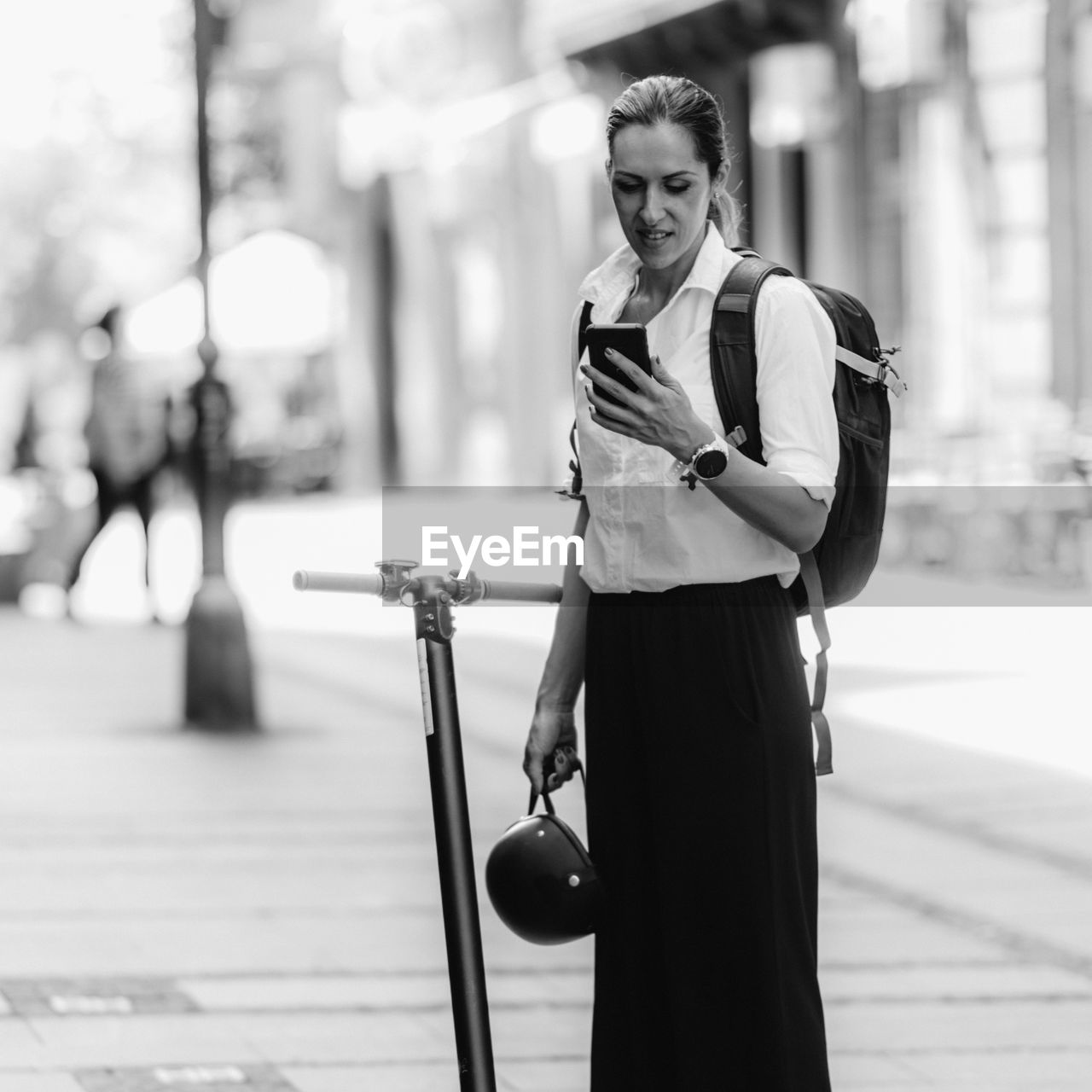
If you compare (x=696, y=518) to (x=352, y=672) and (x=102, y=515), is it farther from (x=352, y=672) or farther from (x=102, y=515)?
(x=102, y=515)

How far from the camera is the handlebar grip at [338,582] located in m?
3.38

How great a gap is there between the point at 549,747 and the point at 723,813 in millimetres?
374

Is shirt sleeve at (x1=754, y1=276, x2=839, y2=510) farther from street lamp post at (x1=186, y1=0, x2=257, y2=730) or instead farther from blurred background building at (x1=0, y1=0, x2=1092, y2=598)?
street lamp post at (x1=186, y1=0, x2=257, y2=730)

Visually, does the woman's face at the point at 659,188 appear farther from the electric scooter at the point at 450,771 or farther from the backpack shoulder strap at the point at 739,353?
the electric scooter at the point at 450,771

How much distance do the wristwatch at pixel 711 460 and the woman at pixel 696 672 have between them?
105 millimetres

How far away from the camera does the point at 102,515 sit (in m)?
16.7

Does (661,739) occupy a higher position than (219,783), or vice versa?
(661,739)

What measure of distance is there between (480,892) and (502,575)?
10.2 feet

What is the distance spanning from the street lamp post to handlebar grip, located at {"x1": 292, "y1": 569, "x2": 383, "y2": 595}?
681 centimetres

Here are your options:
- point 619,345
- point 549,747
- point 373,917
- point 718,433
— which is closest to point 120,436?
point 373,917

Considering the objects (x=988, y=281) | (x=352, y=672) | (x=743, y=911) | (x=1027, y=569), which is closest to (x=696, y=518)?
(x=743, y=911)

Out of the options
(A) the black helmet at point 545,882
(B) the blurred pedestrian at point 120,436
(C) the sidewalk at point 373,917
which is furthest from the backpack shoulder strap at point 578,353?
(B) the blurred pedestrian at point 120,436

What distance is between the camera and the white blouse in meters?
3.22

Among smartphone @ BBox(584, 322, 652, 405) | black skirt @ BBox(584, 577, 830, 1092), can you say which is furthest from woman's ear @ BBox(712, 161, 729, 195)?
black skirt @ BBox(584, 577, 830, 1092)
